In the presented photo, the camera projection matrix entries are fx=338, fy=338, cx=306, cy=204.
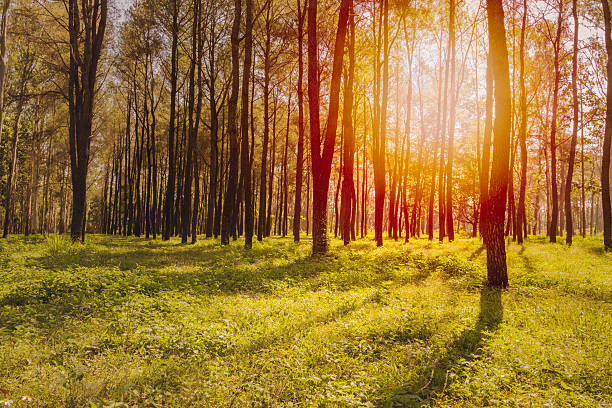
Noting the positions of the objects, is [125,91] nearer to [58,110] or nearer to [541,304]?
[58,110]

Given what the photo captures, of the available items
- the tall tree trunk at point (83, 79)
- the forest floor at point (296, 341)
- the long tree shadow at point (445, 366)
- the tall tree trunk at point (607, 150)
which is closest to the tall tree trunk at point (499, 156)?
the forest floor at point (296, 341)

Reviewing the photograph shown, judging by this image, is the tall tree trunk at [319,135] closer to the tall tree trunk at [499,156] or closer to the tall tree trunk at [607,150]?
the tall tree trunk at [499,156]

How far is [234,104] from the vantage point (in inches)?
704

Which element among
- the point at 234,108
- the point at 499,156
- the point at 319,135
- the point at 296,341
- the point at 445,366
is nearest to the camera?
the point at 445,366

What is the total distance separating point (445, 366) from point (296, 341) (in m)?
2.19

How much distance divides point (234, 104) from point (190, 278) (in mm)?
11142

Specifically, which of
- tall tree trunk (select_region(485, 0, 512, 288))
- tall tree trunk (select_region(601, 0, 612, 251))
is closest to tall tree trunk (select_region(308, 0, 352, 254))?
tall tree trunk (select_region(485, 0, 512, 288))

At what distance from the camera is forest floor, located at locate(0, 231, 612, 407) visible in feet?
12.4

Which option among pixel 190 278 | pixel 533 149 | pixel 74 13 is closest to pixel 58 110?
pixel 74 13

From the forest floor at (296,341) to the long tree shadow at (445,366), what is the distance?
23 mm

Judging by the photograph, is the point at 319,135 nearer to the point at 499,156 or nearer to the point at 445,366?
the point at 499,156

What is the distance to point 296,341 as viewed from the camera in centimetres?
536

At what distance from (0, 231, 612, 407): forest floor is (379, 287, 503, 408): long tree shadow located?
2cm

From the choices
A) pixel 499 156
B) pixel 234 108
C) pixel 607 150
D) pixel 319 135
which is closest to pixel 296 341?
pixel 499 156
